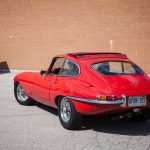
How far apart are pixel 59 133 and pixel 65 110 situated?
0.58m

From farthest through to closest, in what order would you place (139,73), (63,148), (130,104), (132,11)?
(132,11), (139,73), (130,104), (63,148)

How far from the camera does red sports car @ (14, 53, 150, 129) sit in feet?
21.5

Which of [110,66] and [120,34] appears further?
[120,34]

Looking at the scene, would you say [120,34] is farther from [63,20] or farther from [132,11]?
[63,20]

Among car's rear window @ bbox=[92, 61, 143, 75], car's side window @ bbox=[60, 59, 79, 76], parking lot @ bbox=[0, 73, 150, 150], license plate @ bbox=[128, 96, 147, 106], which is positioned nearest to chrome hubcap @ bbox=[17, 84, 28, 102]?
parking lot @ bbox=[0, 73, 150, 150]

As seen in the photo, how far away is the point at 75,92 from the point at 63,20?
10.6m

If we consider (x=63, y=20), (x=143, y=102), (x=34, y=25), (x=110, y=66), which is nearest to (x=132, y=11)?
(x=63, y=20)

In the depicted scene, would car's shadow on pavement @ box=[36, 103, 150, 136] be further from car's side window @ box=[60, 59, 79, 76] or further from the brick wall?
the brick wall

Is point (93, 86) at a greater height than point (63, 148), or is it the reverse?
point (93, 86)

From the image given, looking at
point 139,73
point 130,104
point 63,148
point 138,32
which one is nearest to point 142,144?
point 130,104

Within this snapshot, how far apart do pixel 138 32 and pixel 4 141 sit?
36.4 feet

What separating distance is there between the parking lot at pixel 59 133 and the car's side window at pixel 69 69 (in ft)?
3.26

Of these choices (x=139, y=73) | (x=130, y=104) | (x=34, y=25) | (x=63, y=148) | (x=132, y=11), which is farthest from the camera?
(x=34, y=25)

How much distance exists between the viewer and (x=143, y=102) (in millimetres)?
6750
